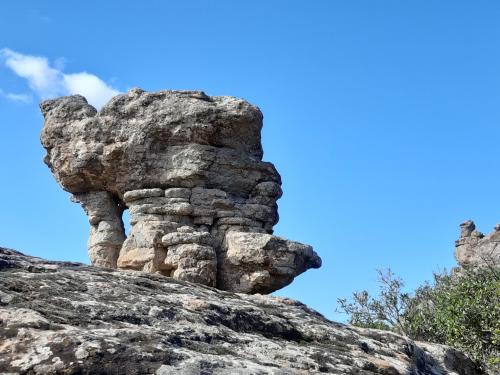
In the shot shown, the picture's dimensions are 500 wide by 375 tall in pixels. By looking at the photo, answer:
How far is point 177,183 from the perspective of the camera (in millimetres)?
18922

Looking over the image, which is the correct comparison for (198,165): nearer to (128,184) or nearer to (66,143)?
(128,184)

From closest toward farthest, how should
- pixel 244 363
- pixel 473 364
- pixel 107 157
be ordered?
pixel 244 363 < pixel 473 364 < pixel 107 157

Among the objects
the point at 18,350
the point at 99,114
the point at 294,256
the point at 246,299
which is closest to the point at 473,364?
the point at 246,299

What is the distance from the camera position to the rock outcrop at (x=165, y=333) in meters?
4.13

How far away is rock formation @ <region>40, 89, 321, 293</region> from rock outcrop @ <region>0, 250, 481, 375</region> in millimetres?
10707

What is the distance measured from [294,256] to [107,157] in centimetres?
584

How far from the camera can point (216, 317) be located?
562 cm

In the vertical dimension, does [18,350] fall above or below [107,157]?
below

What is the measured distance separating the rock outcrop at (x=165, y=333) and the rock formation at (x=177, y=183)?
35.1 feet

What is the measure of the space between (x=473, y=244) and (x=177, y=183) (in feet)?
148

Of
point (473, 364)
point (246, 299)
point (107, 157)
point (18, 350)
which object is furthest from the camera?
point (107, 157)

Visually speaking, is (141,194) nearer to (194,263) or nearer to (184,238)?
(184,238)

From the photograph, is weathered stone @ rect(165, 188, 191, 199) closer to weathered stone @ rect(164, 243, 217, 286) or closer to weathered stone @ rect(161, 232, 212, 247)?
weathered stone @ rect(161, 232, 212, 247)

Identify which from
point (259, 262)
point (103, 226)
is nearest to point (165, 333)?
point (259, 262)
